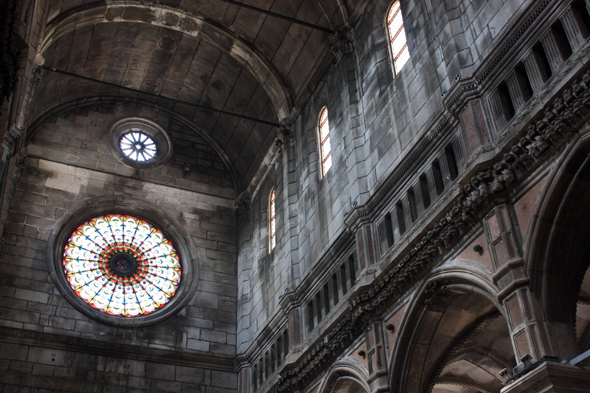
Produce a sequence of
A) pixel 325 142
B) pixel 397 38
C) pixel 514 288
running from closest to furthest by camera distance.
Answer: pixel 514 288, pixel 397 38, pixel 325 142

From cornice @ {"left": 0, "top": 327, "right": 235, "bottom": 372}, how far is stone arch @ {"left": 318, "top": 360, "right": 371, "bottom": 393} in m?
5.27

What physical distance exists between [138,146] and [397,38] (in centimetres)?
1034

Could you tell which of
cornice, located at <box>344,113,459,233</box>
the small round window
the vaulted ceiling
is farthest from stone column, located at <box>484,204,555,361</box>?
the small round window

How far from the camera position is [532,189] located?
984 centimetres

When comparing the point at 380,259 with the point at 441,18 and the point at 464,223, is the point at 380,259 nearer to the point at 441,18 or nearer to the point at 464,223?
the point at 464,223

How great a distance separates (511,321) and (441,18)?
617cm

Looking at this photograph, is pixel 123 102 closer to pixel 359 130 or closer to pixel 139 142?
pixel 139 142

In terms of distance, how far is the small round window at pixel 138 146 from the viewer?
Answer: 22438 millimetres

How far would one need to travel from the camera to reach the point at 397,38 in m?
15.5

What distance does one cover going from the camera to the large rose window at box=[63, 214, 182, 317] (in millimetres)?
19594

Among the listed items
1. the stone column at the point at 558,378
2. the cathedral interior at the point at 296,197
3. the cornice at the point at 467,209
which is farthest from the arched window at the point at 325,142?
the stone column at the point at 558,378

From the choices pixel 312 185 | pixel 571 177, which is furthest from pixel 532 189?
pixel 312 185

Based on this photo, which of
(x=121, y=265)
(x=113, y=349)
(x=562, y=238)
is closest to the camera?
(x=562, y=238)

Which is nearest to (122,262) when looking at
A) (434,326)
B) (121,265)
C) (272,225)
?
(121,265)
